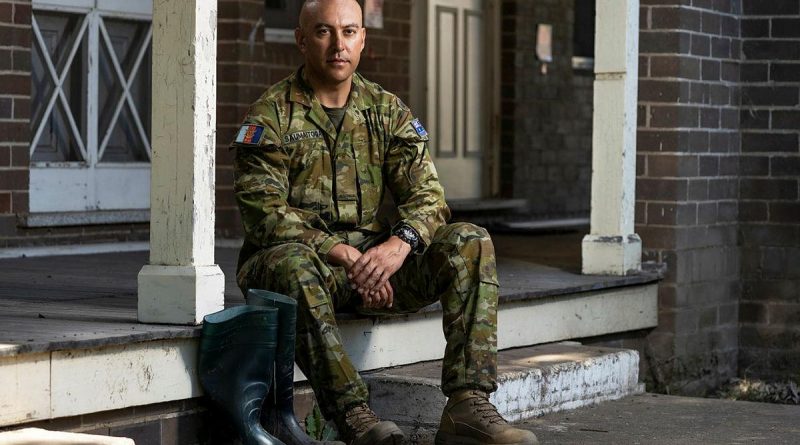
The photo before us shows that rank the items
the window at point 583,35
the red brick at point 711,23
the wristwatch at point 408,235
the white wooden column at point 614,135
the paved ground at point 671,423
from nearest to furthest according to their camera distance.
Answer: the wristwatch at point 408,235 → the paved ground at point 671,423 → the white wooden column at point 614,135 → the red brick at point 711,23 → the window at point 583,35

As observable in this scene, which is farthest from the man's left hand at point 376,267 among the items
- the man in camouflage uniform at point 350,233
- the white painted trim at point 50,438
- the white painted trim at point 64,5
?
the white painted trim at point 64,5

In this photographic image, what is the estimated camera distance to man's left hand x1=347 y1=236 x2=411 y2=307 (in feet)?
17.2

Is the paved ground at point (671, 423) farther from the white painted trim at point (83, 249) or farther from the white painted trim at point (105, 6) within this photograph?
the white painted trim at point (105, 6)

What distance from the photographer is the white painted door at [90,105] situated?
8070mm

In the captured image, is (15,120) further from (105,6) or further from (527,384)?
(527,384)

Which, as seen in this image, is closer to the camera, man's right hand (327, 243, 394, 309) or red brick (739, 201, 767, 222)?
man's right hand (327, 243, 394, 309)

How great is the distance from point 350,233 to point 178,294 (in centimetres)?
75

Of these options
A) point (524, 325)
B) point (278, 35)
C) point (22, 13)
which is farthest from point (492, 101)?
point (524, 325)

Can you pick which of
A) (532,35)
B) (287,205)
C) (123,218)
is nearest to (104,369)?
(287,205)

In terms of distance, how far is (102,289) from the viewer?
6.23 metres

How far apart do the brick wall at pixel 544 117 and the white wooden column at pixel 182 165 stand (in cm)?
680

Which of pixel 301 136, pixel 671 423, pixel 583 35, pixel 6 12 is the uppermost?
pixel 583 35

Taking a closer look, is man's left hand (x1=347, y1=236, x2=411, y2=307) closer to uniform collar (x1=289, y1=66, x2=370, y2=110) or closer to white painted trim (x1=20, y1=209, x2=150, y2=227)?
uniform collar (x1=289, y1=66, x2=370, y2=110)

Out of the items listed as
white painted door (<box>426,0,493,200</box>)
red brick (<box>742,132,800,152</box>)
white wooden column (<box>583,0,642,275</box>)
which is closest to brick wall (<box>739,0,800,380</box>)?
red brick (<box>742,132,800,152</box>)
